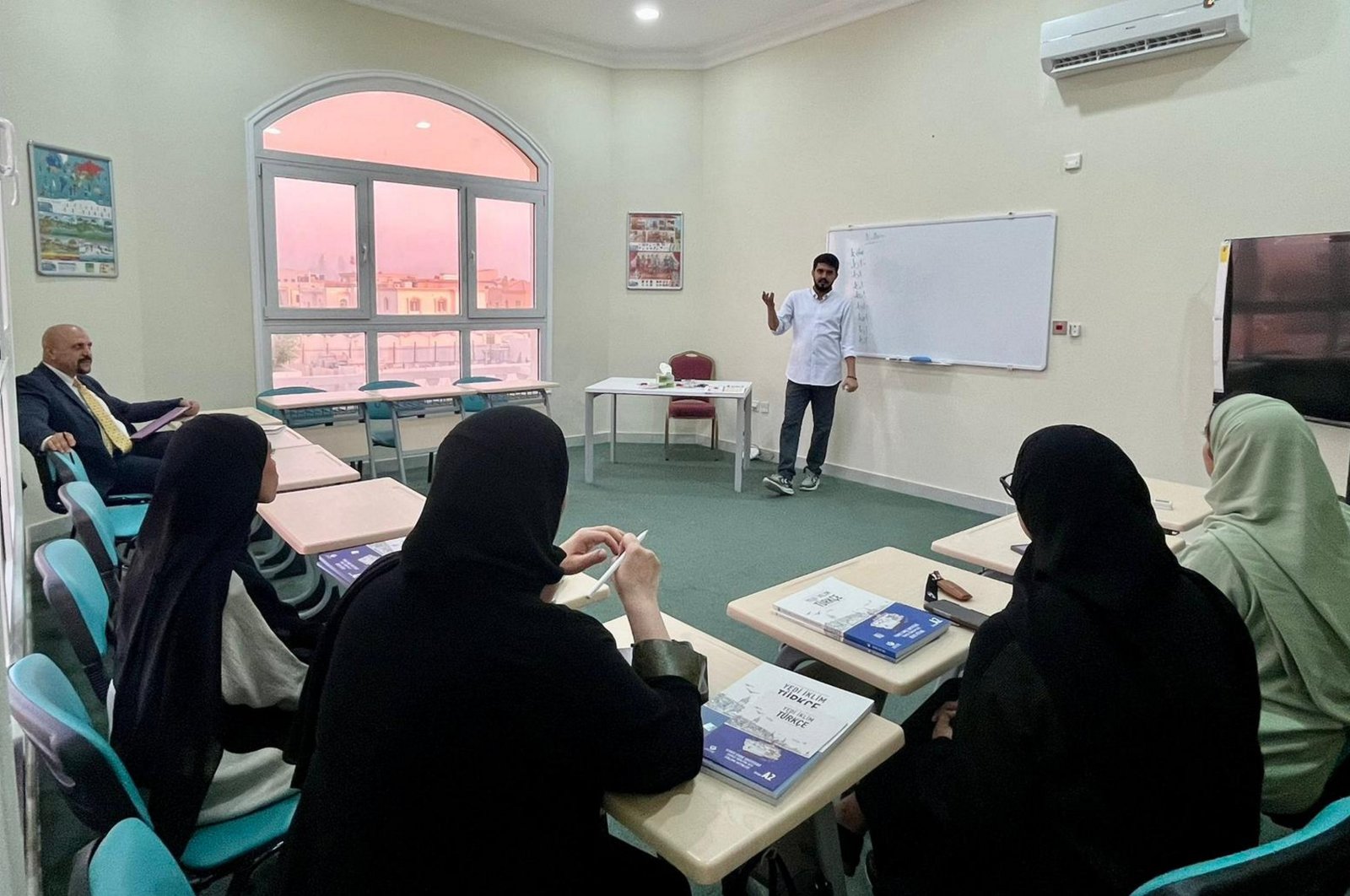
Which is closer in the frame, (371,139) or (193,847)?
(193,847)

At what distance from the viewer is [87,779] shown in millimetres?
1137

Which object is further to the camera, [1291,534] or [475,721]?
[1291,534]

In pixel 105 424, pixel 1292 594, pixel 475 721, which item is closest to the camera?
pixel 475 721

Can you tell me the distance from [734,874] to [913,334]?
14.5 ft

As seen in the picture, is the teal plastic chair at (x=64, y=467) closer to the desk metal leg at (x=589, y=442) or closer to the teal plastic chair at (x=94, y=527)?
the teal plastic chair at (x=94, y=527)

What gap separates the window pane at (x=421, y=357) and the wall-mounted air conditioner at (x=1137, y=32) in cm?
457

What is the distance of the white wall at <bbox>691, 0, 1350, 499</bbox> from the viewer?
3.77 m

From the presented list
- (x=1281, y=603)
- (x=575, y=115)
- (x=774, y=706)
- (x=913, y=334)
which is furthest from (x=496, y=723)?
(x=575, y=115)

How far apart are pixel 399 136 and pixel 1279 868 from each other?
6378 millimetres

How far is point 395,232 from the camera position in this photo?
603 centimetres

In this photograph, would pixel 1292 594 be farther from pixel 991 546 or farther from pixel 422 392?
pixel 422 392

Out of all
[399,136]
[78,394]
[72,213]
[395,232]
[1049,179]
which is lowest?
[78,394]

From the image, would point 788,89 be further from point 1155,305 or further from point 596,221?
point 1155,305

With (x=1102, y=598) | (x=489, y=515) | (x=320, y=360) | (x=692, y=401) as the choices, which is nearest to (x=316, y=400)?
(x=320, y=360)
